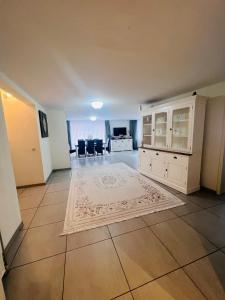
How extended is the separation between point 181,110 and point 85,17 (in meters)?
2.76

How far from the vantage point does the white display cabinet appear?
283cm

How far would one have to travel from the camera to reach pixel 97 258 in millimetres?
1543

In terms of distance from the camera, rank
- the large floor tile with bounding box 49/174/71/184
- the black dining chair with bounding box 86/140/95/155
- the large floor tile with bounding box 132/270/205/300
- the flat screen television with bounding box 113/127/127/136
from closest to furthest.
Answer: the large floor tile with bounding box 132/270/205/300 < the large floor tile with bounding box 49/174/71/184 < the black dining chair with bounding box 86/140/95/155 < the flat screen television with bounding box 113/127/127/136

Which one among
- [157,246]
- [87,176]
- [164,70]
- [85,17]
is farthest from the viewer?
[87,176]

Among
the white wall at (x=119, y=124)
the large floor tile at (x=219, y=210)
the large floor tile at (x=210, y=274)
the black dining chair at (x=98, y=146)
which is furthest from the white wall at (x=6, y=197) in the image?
the white wall at (x=119, y=124)

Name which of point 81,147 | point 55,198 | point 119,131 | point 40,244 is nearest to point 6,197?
point 40,244

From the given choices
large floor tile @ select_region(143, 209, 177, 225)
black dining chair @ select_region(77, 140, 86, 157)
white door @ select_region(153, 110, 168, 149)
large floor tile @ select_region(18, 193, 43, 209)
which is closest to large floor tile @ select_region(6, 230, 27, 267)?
large floor tile @ select_region(18, 193, 43, 209)

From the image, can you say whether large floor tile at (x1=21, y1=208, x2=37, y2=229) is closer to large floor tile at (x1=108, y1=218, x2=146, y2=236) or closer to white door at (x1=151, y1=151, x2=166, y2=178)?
large floor tile at (x1=108, y1=218, x2=146, y2=236)

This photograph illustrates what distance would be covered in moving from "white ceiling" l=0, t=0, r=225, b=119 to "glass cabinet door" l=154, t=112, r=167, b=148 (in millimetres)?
1463

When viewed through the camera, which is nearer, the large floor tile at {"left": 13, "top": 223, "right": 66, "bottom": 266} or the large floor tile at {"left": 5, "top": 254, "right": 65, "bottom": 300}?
the large floor tile at {"left": 5, "top": 254, "right": 65, "bottom": 300}

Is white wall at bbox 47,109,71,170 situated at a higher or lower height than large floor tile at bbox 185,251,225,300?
higher

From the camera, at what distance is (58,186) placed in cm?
365

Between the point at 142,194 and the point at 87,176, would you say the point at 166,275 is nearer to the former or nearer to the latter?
the point at 142,194

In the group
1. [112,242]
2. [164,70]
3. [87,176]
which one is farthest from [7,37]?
[87,176]
